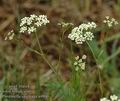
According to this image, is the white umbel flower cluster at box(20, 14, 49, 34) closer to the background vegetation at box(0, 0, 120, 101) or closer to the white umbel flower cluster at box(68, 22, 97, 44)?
the white umbel flower cluster at box(68, 22, 97, 44)

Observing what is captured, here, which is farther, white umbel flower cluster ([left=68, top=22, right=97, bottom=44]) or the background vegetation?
the background vegetation

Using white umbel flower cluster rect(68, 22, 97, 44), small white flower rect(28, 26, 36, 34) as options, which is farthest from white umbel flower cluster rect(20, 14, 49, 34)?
white umbel flower cluster rect(68, 22, 97, 44)

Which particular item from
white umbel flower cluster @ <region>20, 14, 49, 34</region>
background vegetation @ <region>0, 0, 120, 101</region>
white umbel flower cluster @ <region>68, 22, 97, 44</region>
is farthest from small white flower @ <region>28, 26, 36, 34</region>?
background vegetation @ <region>0, 0, 120, 101</region>

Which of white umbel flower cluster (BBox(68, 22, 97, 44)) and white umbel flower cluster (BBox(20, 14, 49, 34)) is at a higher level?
white umbel flower cluster (BBox(20, 14, 49, 34))

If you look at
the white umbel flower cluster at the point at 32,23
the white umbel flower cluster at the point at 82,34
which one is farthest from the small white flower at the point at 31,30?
the white umbel flower cluster at the point at 82,34

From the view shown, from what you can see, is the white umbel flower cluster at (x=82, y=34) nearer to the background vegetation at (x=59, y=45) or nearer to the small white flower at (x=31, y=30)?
the small white flower at (x=31, y=30)

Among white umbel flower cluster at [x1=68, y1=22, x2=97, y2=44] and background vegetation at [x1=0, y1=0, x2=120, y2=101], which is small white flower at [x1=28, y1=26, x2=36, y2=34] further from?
background vegetation at [x1=0, y1=0, x2=120, y2=101]

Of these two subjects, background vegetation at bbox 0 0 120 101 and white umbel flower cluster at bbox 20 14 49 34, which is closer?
white umbel flower cluster at bbox 20 14 49 34

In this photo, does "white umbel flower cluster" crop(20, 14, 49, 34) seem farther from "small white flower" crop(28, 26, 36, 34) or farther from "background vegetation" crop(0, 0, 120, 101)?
"background vegetation" crop(0, 0, 120, 101)

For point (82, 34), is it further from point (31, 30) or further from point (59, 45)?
point (59, 45)

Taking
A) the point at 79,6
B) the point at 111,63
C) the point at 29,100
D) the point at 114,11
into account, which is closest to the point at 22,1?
the point at 79,6

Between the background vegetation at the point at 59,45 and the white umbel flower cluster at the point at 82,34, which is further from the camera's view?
the background vegetation at the point at 59,45

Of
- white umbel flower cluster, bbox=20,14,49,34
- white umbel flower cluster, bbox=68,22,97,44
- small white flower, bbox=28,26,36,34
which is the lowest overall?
white umbel flower cluster, bbox=68,22,97,44
